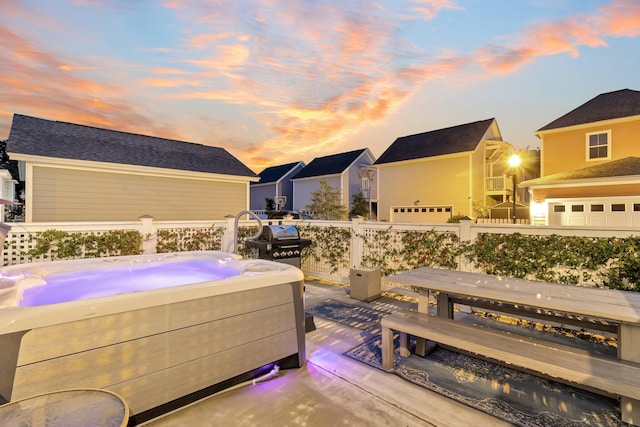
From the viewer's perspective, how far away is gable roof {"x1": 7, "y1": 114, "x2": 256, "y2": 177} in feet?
22.5

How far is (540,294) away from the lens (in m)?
2.41

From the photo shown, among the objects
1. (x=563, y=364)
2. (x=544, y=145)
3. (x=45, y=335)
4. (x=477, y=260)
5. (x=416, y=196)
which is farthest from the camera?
(x=416, y=196)

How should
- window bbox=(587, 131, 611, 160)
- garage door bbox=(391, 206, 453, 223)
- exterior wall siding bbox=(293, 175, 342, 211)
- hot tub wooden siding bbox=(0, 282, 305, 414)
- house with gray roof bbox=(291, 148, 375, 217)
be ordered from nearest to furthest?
hot tub wooden siding bbox=(0, 282, 305, 414) → window bbox=(587, 131, 611, 160) → garage door bbox=(391, 206, 453, 223) → house with gray roof bbox=(291, 148, 375, 217) → exterior wall siding bbox=(293, 175, 342, 211)

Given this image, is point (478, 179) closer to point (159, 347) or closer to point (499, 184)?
point (499, 184)

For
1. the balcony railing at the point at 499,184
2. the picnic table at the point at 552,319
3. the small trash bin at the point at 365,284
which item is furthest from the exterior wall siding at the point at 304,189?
the picnic table at the point at 552,319

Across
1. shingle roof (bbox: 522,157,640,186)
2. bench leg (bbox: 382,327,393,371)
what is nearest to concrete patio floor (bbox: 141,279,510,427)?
bench leg (bbox: 382,327,393,371)

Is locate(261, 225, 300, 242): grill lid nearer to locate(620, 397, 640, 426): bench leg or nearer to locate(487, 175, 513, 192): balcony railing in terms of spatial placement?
locate(620, 397, 640, 426): bench leg

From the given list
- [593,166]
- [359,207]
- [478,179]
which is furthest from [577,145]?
[359,207]

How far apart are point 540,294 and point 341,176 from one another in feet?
48.4

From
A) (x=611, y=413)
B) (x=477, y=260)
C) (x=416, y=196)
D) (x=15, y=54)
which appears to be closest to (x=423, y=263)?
(x=477, y=260)

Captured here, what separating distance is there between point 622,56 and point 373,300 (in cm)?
961

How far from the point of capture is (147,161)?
26.8 feet

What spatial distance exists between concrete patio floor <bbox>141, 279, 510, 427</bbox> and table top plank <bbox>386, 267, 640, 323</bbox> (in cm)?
87

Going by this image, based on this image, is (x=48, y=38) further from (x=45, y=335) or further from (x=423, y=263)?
(x=423, y=263)
